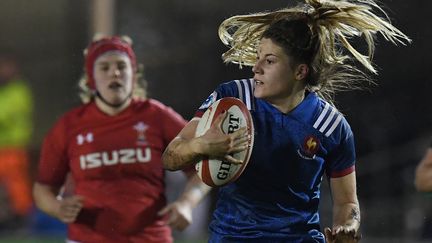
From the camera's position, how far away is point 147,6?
11.0m

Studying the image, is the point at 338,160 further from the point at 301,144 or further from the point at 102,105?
the point at 102,105

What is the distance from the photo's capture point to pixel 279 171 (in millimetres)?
4465

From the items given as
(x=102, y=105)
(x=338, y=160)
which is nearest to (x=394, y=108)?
(x=102, y=105)

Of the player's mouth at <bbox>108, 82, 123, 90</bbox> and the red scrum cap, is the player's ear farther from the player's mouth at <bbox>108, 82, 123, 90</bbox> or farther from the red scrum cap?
the red scrum cap

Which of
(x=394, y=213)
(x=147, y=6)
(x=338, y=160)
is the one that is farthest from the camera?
(x=147, y=6)

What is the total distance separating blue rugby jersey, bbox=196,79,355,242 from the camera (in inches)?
175

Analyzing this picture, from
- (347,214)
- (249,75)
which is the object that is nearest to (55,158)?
(347,214)

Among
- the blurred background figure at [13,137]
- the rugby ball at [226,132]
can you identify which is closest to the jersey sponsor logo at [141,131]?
the rugby ball at [226,132]

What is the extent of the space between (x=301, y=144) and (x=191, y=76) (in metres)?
6.36

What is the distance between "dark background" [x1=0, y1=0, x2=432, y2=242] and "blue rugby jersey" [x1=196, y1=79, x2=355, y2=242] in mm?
4959

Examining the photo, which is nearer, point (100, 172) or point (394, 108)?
point (100, 172)

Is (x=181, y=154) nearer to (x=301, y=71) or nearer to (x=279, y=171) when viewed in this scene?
(x=279, y=171)

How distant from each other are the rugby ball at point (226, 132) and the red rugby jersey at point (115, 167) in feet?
5.02

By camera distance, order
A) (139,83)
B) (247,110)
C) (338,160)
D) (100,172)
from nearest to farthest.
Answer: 1. (247,110)
2. (338,160)
3. (100,172)
4. (139,83)
